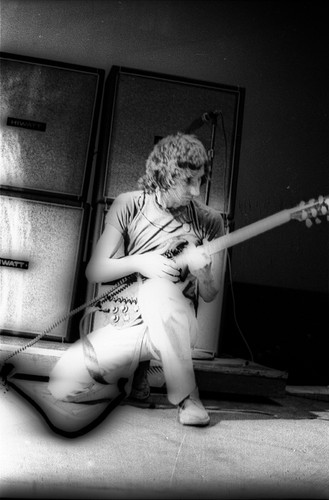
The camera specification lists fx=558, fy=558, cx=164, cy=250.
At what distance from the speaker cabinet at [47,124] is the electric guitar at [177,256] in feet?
Answer: 0.73

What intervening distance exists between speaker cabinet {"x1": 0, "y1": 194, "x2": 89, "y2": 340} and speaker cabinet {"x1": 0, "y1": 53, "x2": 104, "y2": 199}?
1.9 inches

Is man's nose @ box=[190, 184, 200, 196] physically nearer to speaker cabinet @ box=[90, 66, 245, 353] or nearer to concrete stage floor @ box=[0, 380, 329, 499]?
speaker cabinet @ box=[90, 66, 245, 353]

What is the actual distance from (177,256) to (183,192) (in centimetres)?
14

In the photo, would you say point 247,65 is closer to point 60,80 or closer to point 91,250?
point 60,80

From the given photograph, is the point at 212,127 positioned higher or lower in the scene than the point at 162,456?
higher

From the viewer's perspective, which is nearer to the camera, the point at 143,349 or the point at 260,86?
the point at 143,349

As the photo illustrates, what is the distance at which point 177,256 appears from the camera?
3.74 feet

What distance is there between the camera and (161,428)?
113 cm

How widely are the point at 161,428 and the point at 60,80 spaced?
753mm

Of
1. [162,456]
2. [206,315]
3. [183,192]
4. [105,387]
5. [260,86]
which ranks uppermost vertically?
[260,86]

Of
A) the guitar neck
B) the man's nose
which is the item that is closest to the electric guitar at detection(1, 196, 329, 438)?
the guitar neck

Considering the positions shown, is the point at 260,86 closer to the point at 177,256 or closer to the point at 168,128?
the point at 168,128

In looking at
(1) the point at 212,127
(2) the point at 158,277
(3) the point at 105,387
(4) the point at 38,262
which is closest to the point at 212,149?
(1) the point at 212,127

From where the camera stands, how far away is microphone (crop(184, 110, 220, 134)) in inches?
47.6
